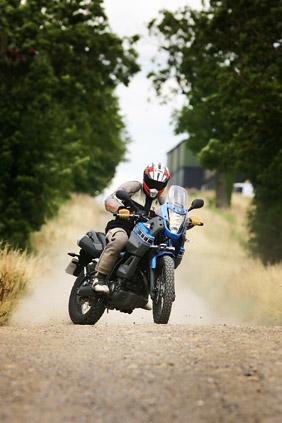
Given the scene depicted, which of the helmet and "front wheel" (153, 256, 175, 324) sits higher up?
the helmet

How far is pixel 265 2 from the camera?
67.6 ft

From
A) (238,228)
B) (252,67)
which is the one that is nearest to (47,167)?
(252,67)

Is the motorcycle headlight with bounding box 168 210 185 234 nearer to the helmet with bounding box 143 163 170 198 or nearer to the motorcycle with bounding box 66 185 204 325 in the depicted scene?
the motorcycle with bounding box 66 185 204 325

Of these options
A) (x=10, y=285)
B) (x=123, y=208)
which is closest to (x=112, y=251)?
(x=123, y=208)

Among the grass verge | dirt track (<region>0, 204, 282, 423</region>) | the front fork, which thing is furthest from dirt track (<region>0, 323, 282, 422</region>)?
the grass verge

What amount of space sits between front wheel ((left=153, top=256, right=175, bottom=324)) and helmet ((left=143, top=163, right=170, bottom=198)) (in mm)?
1008

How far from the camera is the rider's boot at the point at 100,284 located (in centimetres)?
1016

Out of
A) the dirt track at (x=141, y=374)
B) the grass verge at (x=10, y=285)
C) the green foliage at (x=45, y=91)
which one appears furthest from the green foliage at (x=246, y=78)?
the dirt track at (x=141, y=374)

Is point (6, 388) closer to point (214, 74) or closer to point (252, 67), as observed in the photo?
point (252, 67)

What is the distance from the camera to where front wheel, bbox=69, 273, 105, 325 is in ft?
34.8

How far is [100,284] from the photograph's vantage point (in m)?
10.3

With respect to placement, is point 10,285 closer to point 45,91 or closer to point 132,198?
point 132,198

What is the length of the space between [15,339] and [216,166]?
717 inches

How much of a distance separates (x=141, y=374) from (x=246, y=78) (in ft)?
47.9
